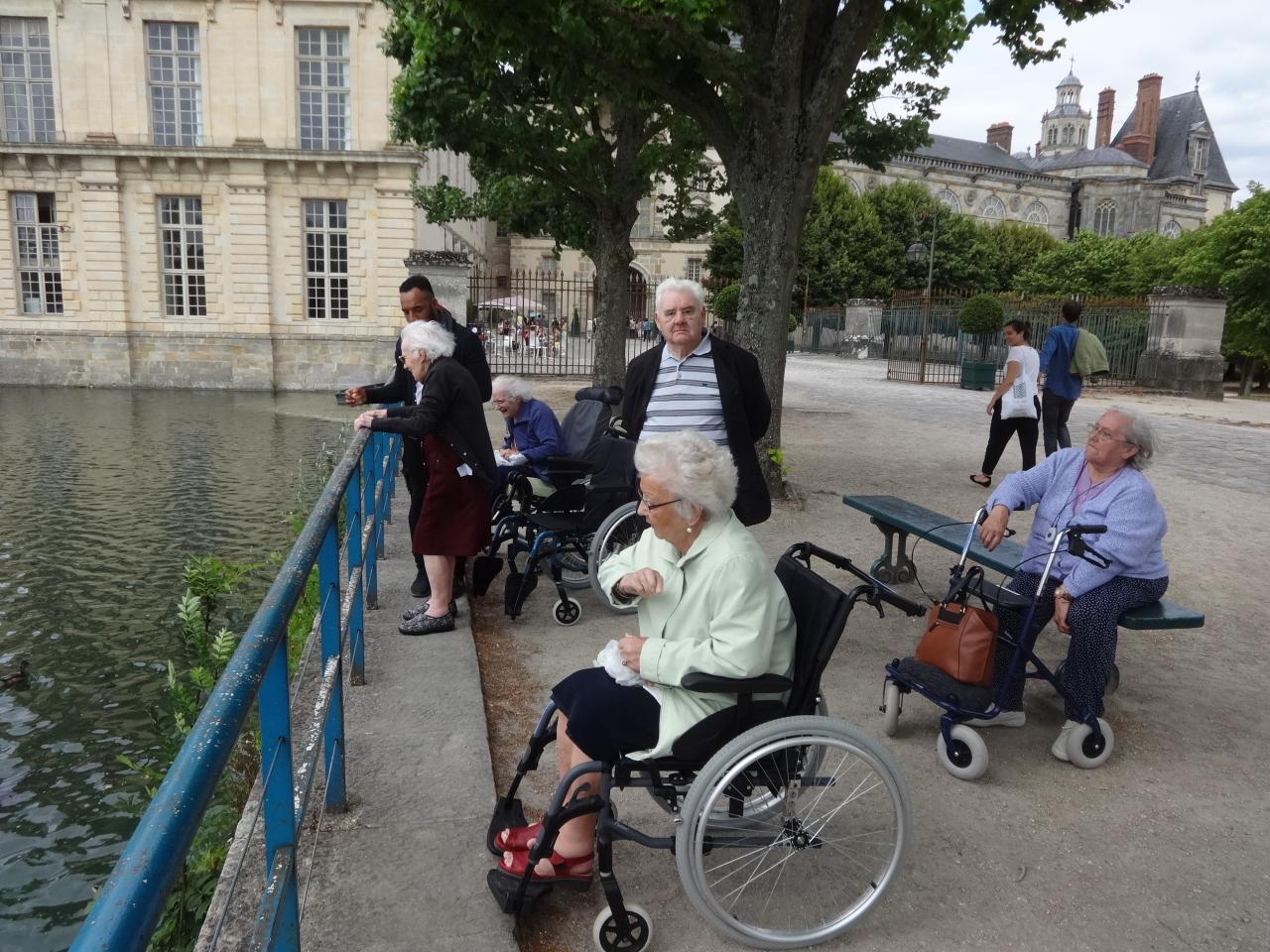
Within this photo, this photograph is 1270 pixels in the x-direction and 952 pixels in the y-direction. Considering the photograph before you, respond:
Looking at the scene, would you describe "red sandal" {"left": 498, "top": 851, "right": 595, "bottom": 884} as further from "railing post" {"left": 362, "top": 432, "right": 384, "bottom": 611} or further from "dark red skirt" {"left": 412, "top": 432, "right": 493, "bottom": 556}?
"railing post" {"left": 362, "top": 432, "right": 384, "bottom": 611}

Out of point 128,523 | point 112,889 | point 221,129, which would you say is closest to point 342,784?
point 112,889

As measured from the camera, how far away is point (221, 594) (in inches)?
279

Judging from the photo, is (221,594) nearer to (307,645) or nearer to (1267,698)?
(307,645)

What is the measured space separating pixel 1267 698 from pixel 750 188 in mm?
5360

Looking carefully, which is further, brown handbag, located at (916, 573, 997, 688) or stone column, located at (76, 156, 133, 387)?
stone column, located at (76, 156, 133, 387)

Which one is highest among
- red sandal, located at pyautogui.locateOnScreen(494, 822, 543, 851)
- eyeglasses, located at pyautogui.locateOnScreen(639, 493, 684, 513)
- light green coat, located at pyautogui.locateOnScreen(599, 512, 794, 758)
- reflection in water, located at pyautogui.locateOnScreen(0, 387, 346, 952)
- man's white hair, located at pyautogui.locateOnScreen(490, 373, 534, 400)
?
man's white hair, located at pyautogui.locateOnScreen(490, 373, 534, 400)

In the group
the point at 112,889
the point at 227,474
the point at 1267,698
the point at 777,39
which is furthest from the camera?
the point at 227,474

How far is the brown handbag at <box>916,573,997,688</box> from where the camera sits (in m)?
3.65

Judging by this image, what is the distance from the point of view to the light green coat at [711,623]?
8.59 feet

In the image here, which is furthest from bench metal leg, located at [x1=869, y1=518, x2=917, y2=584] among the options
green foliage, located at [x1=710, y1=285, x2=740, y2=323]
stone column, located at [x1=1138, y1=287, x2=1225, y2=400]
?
green foliage, located at [x1=710, y1=285, x2=740, y2=323]

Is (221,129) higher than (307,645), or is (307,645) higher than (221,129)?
(221,129)

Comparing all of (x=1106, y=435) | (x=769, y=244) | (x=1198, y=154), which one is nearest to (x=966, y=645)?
(x=1106, y=435)

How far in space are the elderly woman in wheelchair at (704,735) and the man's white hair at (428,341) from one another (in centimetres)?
219

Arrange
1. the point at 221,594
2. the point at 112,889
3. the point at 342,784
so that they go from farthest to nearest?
the point at 221,594
the point at 342,784
the point at 112,889
